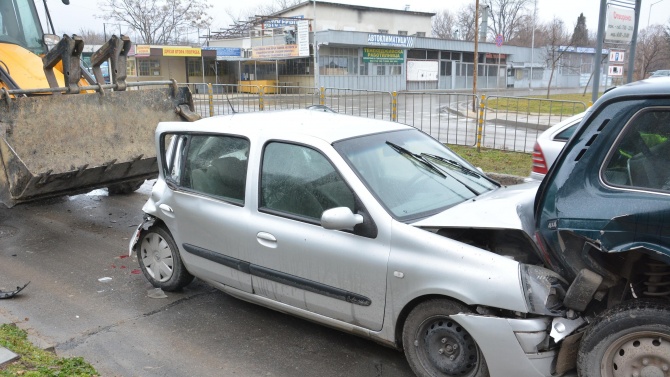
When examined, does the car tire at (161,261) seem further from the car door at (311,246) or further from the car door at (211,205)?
the car door at (311,246)

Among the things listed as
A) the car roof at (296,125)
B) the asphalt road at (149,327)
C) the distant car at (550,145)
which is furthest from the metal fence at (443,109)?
the car roof at (296,125)

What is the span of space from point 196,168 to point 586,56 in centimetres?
6205

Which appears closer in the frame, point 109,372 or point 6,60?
point 109,372

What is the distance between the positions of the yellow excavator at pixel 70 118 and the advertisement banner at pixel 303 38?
3152 centimetres

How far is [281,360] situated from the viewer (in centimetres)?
404

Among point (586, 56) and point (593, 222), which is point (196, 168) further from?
point (586, 56)

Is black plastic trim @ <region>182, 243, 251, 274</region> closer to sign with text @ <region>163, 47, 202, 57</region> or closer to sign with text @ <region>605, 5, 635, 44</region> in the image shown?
sign with text @ <region>605, 5, 635, 44</region>

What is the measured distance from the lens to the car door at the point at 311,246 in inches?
144

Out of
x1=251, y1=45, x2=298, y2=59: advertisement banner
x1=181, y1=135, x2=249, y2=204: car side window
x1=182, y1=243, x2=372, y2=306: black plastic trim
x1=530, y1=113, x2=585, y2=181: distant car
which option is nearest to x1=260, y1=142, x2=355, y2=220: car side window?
x1=181, y1=135, x2=249, y2=204: car side window

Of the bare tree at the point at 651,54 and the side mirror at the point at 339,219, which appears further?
the bare tree at the point at 651,54

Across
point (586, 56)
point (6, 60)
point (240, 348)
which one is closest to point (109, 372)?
point (240, 348)

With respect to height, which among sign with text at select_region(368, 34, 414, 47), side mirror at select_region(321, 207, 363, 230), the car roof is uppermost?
sign with text at select_region(368, 34, 414, 47)

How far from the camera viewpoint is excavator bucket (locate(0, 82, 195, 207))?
6.21m

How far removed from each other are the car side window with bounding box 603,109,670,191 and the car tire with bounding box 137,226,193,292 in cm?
369
